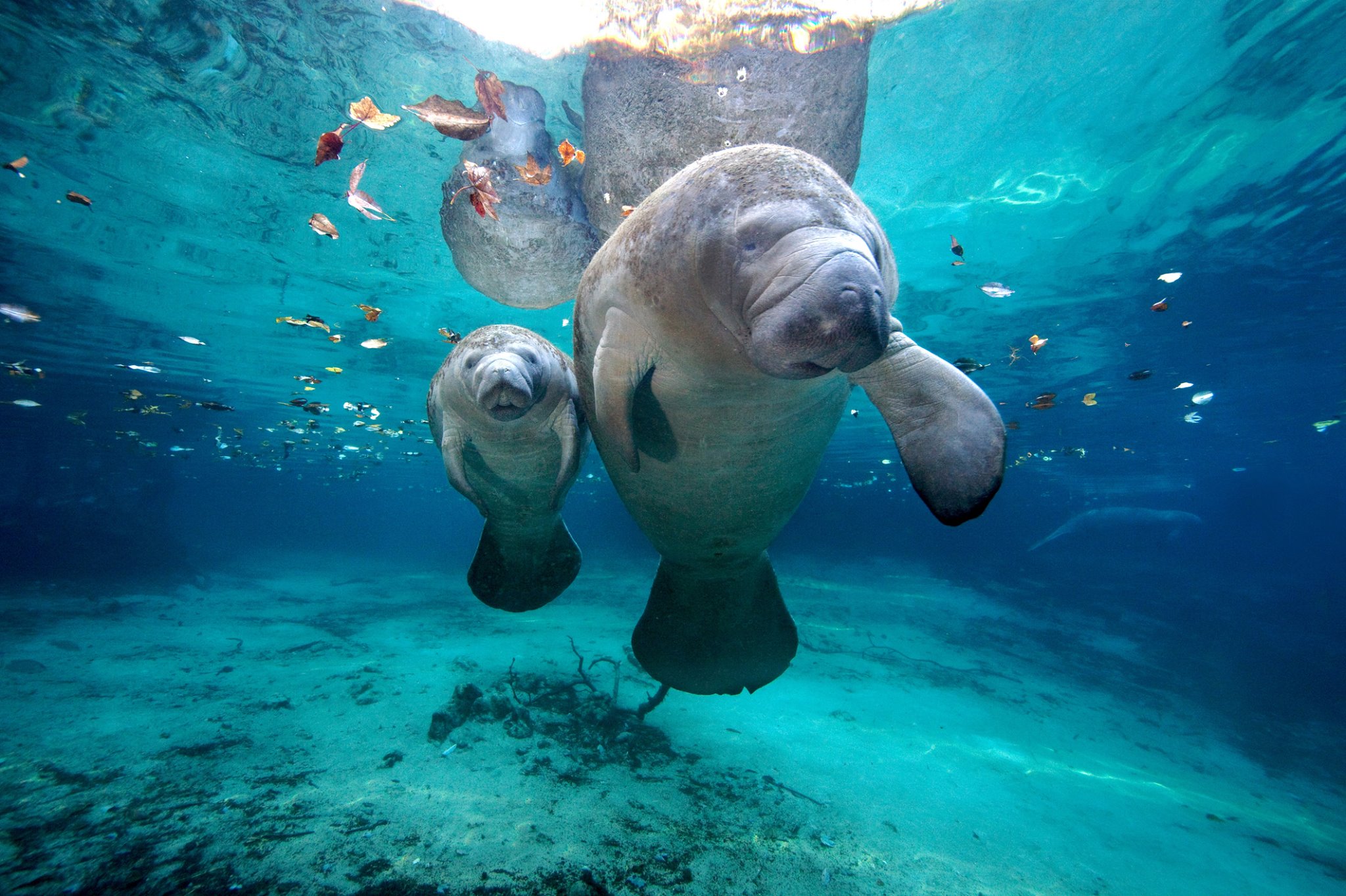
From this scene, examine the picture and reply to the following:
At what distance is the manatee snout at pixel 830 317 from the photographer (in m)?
1.57

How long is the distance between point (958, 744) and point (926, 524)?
59.7 m

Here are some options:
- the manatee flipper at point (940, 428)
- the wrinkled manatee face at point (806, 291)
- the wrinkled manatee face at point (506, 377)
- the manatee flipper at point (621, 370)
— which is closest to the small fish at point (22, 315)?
the wrinkled manatee face at point (506, 377)

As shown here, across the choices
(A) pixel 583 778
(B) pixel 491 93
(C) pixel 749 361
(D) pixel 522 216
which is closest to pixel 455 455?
(C) pixel 749 361

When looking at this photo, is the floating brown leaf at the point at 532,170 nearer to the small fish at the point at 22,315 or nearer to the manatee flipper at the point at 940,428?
the manatee flipper at the point at 940,428

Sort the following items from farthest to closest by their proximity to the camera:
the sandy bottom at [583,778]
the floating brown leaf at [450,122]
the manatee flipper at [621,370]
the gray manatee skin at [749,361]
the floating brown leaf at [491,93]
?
the floating brown leaf at [491,93]
the sandy bottom at [583,778]
the floating brown leaf at [450,122]
the manatee flipper at [621,370]
the gray manatee skin at [749,361]

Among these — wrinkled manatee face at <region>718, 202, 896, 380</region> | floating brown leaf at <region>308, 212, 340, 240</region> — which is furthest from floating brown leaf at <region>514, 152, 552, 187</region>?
wrinkled manatee face at <region>718, 202, 896, 380</region>

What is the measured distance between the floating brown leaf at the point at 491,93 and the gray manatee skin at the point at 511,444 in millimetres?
3441

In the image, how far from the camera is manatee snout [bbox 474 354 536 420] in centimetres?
312

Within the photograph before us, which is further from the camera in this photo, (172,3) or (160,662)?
(160,662)

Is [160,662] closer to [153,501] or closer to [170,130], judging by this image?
[170,130]

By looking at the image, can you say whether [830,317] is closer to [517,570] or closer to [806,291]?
[806,291]

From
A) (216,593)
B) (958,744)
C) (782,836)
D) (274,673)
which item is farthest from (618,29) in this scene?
(216,593)

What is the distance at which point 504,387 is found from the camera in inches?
123

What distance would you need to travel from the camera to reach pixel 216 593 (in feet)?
62.3
